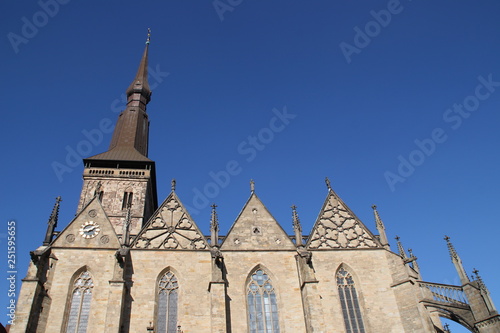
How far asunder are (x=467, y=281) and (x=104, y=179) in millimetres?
21436

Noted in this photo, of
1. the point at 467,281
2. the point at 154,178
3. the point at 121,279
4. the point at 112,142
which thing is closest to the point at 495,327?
the point at 467,281

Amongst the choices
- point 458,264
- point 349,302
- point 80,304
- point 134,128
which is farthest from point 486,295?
point 134,128

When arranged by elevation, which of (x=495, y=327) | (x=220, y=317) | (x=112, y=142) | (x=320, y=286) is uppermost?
(x=112, y=142)

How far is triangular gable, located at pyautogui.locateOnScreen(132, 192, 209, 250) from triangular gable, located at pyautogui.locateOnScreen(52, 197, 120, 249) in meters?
1.36

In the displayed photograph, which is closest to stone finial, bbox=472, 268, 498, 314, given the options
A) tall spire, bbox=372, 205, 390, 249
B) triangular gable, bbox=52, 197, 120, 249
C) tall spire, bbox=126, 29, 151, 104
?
tall spire, bbox=372, 205, 390, 249

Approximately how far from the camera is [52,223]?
20188 millimetres

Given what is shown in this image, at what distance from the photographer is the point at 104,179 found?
27359 millimetres

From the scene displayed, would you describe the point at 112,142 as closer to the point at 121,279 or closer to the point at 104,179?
the point at 104,179

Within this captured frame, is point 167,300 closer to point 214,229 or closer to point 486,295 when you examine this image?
point 214,229

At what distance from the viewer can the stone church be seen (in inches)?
698

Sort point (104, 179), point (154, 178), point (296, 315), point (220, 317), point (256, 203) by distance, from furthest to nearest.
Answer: point (154, 178) < point (104, 179) < point (256, 203) < point (296, 315) < point (220, 317)

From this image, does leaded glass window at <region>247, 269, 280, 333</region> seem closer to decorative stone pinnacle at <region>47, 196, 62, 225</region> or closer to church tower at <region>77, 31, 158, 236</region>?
church tower at <region>77, 31, 158, 236</region>

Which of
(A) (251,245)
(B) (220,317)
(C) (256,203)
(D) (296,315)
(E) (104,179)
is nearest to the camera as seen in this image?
(B) (220,317)

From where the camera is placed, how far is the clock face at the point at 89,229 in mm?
20297
